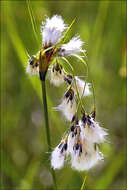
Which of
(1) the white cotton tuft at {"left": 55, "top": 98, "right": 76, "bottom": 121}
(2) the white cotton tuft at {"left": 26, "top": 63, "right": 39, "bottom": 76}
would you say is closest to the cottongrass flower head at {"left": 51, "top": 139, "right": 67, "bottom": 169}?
(1) the white cotton tuft at {"left": 55, "top": 98, "right": 76, "bottom": 121}

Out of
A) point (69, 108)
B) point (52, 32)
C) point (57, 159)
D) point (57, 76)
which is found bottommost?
point (57, 159)

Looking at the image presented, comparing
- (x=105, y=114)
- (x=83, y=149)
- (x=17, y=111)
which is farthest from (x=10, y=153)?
(x=83, y=149)

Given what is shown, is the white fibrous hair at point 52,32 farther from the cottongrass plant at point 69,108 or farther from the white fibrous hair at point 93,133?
the white fibrous hair at point 93,133

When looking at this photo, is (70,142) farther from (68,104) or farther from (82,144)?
(68,104)

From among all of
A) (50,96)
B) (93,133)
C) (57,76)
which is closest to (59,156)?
(93,133)

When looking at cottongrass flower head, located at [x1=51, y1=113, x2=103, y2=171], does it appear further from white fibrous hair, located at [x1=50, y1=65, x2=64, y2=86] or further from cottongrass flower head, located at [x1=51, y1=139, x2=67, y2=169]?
white fibrous hair, located at [x1=50, y1=65, x2=64, y2=86]

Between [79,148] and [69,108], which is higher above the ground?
[69,108]
